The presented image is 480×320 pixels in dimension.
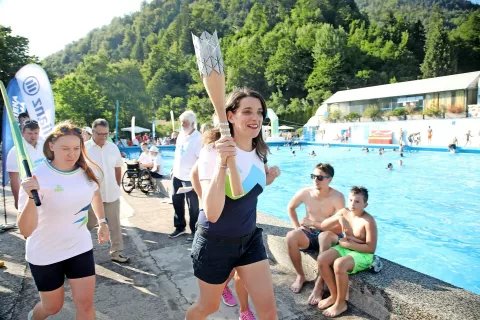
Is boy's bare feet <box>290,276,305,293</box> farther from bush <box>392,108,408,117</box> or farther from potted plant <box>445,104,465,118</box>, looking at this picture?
bush <box>392,108,408,117</box>

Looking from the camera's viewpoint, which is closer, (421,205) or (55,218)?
(55,218)

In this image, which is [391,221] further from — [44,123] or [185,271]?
[44,123]

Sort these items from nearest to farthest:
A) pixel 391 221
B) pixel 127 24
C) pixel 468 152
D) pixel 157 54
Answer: pixel 391 221 → pixel 468 152 → pixel 157 54 → pixel 127 24

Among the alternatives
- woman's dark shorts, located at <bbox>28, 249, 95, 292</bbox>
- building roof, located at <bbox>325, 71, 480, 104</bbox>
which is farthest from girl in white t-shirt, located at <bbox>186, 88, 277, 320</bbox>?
building roof, located at <bbox>325, 71, 480, 104</bbox>

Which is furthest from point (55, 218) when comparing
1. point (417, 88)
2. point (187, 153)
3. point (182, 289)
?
point (417, 88)

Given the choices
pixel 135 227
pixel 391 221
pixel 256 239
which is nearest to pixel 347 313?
pixel 256 239

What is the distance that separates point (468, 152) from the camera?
22625mm

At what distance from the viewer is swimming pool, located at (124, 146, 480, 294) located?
24.4 ft

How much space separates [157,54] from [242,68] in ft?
120

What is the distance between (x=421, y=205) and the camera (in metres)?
11.5

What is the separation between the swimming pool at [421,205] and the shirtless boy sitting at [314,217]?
13.6ft

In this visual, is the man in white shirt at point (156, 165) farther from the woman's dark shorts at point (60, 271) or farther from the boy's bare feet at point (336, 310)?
the boy's bare feet at point (336, 310)

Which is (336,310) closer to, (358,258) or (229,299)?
(358,258)

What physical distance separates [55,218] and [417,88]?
42.0 m
